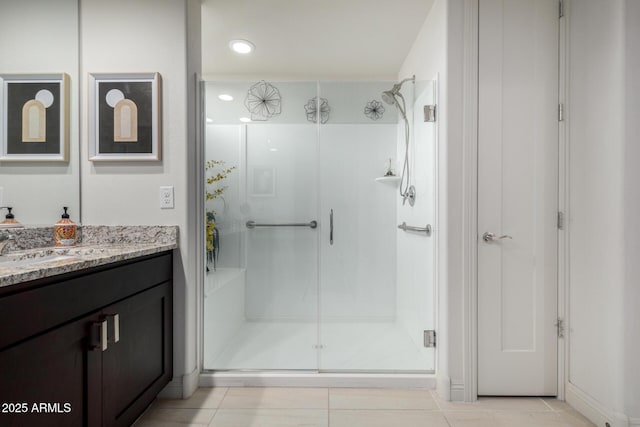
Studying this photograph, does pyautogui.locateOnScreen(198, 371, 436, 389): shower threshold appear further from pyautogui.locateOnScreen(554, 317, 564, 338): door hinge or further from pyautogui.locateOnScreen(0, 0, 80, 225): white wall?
pyautogui.locateOnScreen(0, 0, 80, 225): white wall

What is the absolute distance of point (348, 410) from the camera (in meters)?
1.74

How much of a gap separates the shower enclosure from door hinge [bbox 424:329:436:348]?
0.05 metres

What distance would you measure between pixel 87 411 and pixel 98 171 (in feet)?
4.11

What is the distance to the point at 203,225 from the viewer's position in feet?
6.76

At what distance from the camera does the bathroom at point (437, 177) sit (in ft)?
5.21

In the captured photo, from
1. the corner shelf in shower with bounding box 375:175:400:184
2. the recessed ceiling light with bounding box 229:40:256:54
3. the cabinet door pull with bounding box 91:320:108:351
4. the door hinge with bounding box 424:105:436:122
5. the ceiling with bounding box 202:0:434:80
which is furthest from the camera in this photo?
the recessed ceiling light with bounding box 229:40:256:54

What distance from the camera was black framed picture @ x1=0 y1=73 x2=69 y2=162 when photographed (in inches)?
59.1

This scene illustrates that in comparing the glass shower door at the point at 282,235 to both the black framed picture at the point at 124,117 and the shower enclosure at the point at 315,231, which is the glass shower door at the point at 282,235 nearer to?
the shower enclosure at the point at 315,231

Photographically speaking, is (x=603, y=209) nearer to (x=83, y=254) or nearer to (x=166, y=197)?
(x=166, y=197)

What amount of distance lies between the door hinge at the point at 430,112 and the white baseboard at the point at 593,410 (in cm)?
170

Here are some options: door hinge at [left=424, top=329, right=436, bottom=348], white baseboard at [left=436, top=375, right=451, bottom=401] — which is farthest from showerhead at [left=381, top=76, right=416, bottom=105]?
white baseboard at [left=436, top=375, right=451, bottom=401]

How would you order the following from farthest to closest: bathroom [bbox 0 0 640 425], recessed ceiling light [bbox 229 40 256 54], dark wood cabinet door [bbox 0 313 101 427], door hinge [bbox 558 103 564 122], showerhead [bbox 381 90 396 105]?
recessed ceiling light [bbox 229 40 256 54] < showerhead [bbox 381 90 396 105] < door hinge [bbox 558 103 564 122] < bathroom [bbox 0 0 640 425] < dark wood cabinet door [bbox 0 313 101 427]

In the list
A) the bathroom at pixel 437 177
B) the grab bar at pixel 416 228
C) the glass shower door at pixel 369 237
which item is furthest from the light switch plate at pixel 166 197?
the grab bar at pixel 416 228

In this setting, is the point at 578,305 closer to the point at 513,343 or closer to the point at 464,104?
the point at 513,343
